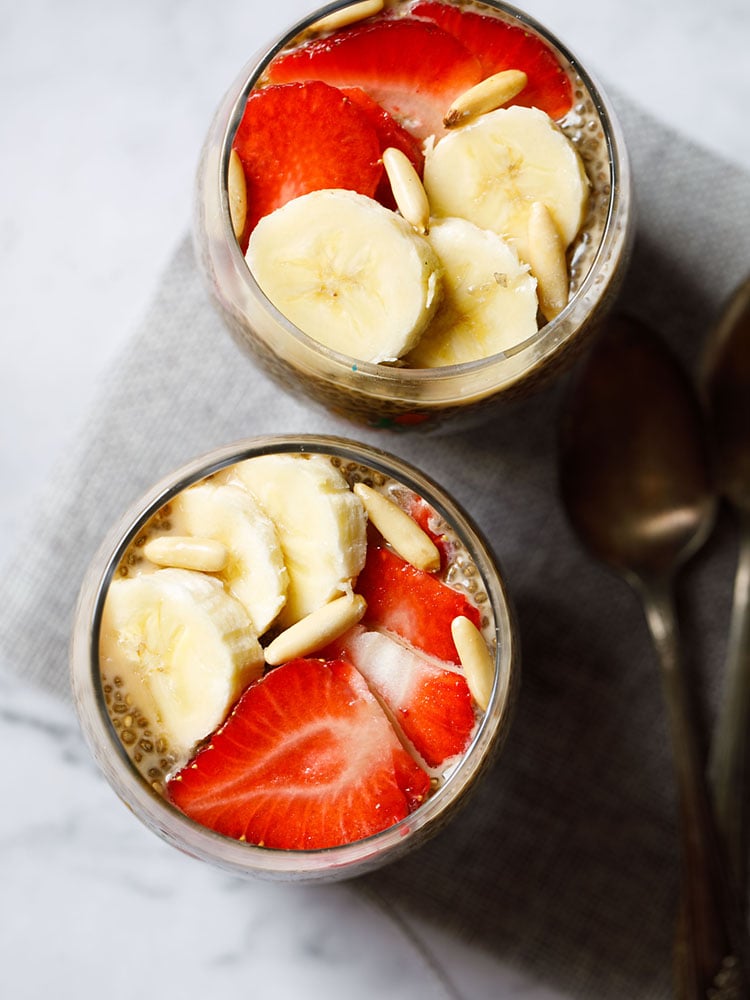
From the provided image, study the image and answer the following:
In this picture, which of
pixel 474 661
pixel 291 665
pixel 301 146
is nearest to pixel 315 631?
pixel 291 665

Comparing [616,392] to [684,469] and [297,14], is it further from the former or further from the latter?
[297,14]

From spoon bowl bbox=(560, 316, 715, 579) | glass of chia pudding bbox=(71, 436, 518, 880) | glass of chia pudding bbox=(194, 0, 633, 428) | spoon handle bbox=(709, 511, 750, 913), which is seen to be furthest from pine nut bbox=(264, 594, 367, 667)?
spoon handle bbox=(709, 511, 750, 913)

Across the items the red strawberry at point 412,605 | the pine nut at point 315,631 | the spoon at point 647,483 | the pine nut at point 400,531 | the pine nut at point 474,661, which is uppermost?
the pine nut at point 400,531

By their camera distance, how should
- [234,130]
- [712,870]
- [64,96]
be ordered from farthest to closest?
1. [64,96]
2. [712,870]
3. [234,130]

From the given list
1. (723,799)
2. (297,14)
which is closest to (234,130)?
(297,14)

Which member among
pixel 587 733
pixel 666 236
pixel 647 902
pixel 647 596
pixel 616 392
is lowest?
pixel 647 902

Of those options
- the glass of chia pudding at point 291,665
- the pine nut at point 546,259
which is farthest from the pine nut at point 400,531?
the pine nut at point 546,259

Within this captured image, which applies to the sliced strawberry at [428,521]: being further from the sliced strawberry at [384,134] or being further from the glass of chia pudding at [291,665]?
the sliced strawberry at [384,134]

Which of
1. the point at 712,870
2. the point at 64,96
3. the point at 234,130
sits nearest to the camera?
the point at 234,130
